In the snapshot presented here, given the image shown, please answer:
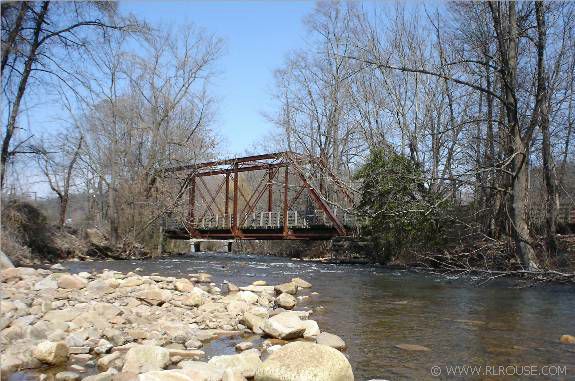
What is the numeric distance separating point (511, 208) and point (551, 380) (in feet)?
29.0

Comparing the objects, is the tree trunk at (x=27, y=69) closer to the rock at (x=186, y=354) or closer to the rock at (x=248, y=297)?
the rock at (x=248, y=297)

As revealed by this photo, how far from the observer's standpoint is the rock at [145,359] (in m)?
4.45

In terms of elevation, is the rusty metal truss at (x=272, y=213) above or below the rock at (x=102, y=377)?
above

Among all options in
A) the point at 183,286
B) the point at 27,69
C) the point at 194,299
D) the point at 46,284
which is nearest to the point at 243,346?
the point at 194,299

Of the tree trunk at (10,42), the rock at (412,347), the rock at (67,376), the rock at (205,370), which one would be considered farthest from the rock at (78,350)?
the tree trunk at (10,42)

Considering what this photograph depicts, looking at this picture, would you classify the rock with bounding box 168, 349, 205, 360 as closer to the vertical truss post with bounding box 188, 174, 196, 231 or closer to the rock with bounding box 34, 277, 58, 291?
the rock with bounding box 34, 277, 58, 291

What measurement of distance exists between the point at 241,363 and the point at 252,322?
201 centimetres

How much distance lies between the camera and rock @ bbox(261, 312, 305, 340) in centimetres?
595

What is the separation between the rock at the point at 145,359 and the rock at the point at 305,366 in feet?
3.13

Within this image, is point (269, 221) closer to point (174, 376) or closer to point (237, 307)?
point (237, 307)

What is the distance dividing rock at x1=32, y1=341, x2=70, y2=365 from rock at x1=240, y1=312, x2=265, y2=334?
2.35m

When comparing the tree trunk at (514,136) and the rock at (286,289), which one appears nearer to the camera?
the rock at (286,289)

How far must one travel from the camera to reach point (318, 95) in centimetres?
2911

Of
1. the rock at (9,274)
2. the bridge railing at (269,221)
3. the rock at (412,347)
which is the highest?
the bridge railing at (269,221)
